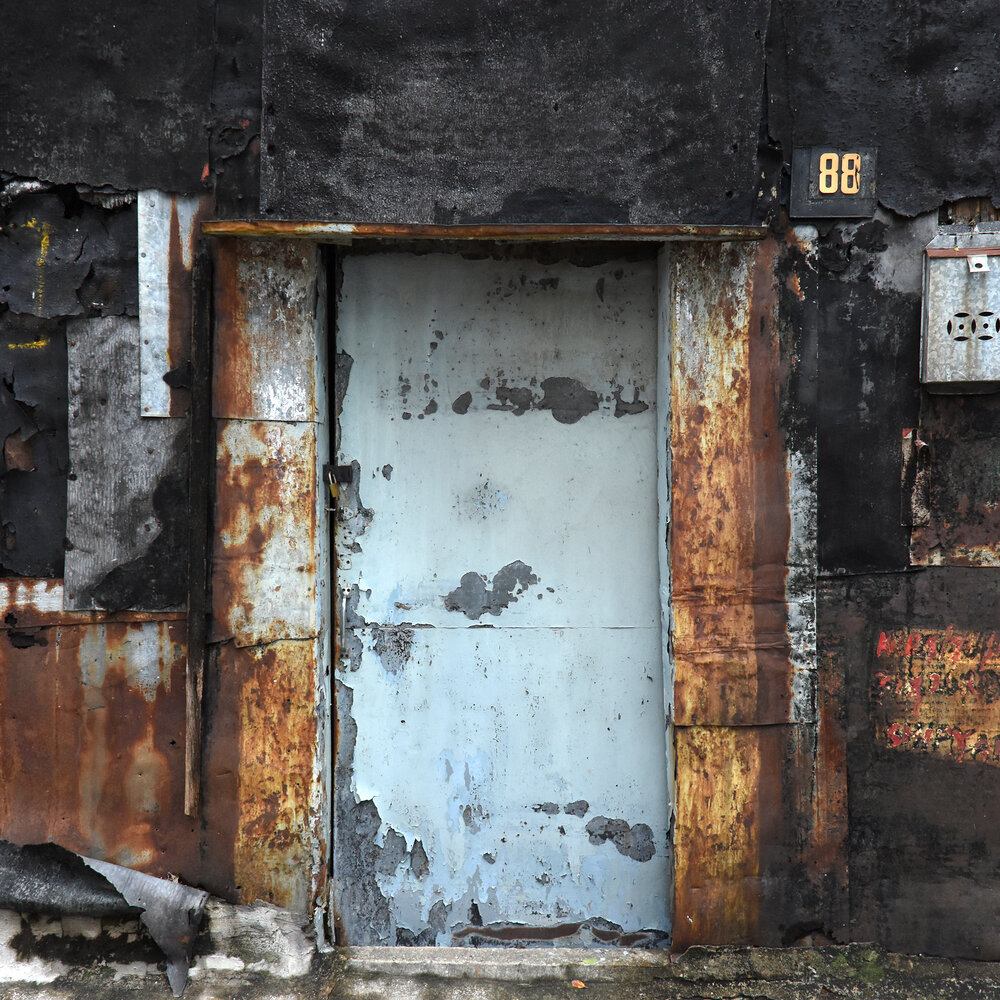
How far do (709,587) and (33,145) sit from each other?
8.96 ft

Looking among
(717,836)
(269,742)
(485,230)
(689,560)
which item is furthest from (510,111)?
(717,836)

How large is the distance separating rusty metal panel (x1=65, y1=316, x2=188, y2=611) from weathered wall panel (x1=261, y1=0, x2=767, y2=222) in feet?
2.57

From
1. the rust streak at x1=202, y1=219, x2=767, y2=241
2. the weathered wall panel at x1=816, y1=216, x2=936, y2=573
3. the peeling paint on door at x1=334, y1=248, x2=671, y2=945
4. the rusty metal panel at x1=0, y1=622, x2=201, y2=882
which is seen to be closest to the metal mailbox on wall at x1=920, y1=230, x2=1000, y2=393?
the weathered wall panel at x1=816, y1=216, x2=936, y2=573

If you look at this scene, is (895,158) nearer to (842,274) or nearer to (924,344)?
(842,274)

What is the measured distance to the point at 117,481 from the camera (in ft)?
8.46

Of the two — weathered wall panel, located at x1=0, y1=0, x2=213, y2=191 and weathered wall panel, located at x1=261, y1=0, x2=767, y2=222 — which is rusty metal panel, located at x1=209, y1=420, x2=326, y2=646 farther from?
weathered wall panel, located at x1=0, y1=0, x2=213, y2=191

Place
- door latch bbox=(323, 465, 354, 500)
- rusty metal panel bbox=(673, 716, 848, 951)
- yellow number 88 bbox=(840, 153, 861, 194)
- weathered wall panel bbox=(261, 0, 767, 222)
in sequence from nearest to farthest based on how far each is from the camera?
weathered wall panel bbox=(261, 0, 767, 222), yellow number 88 bbox=(840, 153, 861, 194), rusty metal panel bbox=(673, 716, 848, 951), door latch bbox=(323, 465, 354, 500)

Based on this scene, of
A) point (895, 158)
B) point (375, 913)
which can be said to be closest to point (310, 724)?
point (375, 913)

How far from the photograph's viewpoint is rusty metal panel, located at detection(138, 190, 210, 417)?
8.32ft

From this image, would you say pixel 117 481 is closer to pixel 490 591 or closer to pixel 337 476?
pixel 337 476

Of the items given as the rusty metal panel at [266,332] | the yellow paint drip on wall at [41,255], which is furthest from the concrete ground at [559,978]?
the yellow paint drip on wall at [41,255]

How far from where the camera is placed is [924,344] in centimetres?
250

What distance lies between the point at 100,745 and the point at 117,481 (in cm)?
93

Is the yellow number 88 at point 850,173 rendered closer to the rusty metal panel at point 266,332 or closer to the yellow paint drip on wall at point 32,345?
the rusty metal panel at point 266,332
